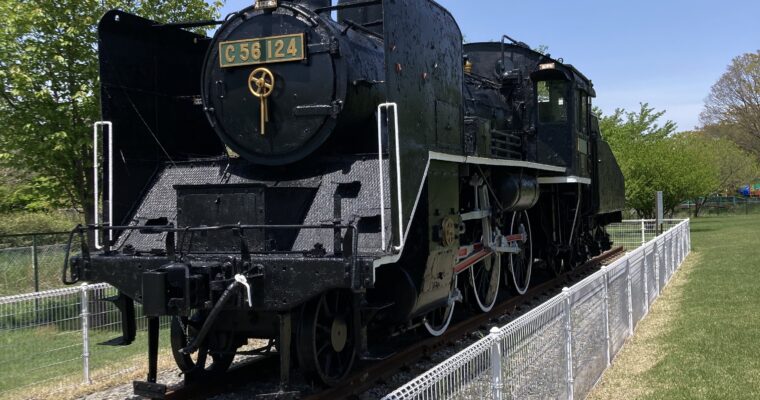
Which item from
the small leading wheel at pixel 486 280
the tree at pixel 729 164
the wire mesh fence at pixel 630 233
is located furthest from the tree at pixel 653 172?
the small leading wheel at pixel 486 280

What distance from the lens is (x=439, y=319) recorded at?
757 cm

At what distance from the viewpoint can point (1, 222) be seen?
52.7ft

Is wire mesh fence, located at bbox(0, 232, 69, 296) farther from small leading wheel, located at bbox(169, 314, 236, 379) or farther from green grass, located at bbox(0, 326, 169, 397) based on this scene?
small leading wheel, located at bbox(169, 314, 236, 379)

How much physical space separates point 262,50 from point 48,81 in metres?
5.59

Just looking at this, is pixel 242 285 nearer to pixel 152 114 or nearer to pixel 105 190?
pixel 105 190

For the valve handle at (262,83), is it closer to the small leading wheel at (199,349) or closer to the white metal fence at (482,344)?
the small leading wheel at (199,349)

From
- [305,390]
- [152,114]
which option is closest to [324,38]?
[152,114]

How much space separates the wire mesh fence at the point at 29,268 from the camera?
11.2m

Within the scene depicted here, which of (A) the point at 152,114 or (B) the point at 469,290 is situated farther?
(B) the point at 469,290

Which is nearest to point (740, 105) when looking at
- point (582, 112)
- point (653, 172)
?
point (653, 172)

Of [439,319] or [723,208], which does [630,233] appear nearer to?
[439,319]

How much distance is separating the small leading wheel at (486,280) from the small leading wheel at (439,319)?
88 centimetres

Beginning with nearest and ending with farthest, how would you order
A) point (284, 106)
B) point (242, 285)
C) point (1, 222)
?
point (242, 285)
point (284, 106)
point (1, 222)

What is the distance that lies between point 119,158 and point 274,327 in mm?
2271
